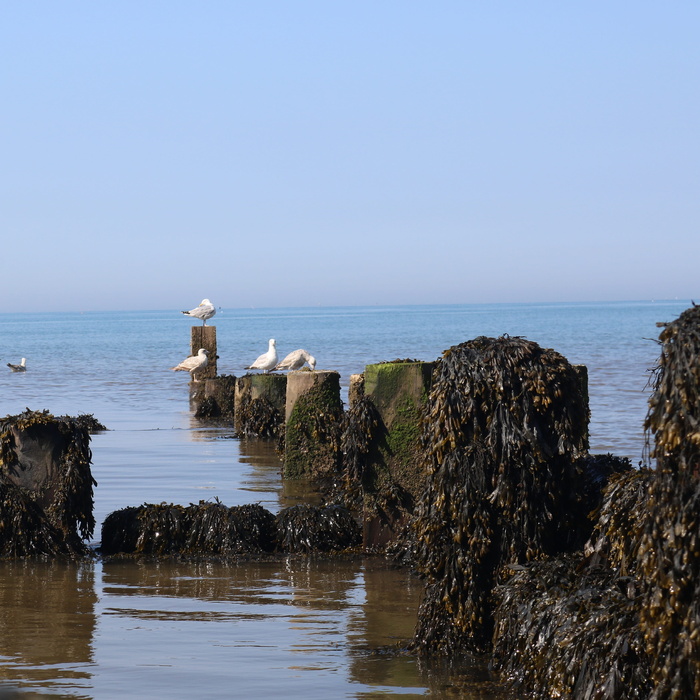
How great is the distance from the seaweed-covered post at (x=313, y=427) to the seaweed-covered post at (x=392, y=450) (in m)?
2.80

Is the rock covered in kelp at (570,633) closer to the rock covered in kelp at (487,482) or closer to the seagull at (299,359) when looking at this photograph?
the rock covered in kelp at (487,482)

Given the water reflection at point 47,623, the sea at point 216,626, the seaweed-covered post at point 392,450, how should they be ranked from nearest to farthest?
the sea at point 216,626, the water reflection at point 47,623, the seaweed-covered post at point 392,450

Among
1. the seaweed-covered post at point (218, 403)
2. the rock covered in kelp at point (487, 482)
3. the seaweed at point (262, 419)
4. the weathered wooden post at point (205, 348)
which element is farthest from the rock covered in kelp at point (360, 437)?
the weathered wooden post at point (205, 348)

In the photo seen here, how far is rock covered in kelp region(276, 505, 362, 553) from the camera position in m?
8.76

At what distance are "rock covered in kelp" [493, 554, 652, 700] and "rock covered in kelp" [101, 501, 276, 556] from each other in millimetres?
3580

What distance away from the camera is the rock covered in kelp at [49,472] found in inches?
331

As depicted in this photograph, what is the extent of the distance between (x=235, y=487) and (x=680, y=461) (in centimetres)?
881

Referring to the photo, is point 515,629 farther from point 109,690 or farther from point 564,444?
point 109,690

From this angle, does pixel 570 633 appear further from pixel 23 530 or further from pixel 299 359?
pixel 299 359

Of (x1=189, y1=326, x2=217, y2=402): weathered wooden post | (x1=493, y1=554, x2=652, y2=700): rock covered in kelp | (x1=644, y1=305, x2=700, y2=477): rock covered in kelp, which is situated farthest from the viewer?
(x1=189, y1=326, x2=217, y2=402): weathered wooden post

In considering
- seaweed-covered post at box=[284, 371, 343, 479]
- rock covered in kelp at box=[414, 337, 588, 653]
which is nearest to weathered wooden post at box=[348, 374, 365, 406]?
seaweed-covered post at box=[284, 371, 343, 479]

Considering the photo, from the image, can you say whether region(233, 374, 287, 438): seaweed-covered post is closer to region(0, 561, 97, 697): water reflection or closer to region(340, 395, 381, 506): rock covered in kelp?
region(340, 395, 381, 506): rock covered in kelp

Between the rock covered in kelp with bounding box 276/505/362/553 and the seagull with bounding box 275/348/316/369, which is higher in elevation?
the seagull with bounding box 275/348/316/369

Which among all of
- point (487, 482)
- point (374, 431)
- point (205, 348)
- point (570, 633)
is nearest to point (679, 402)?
point (570, 633)
